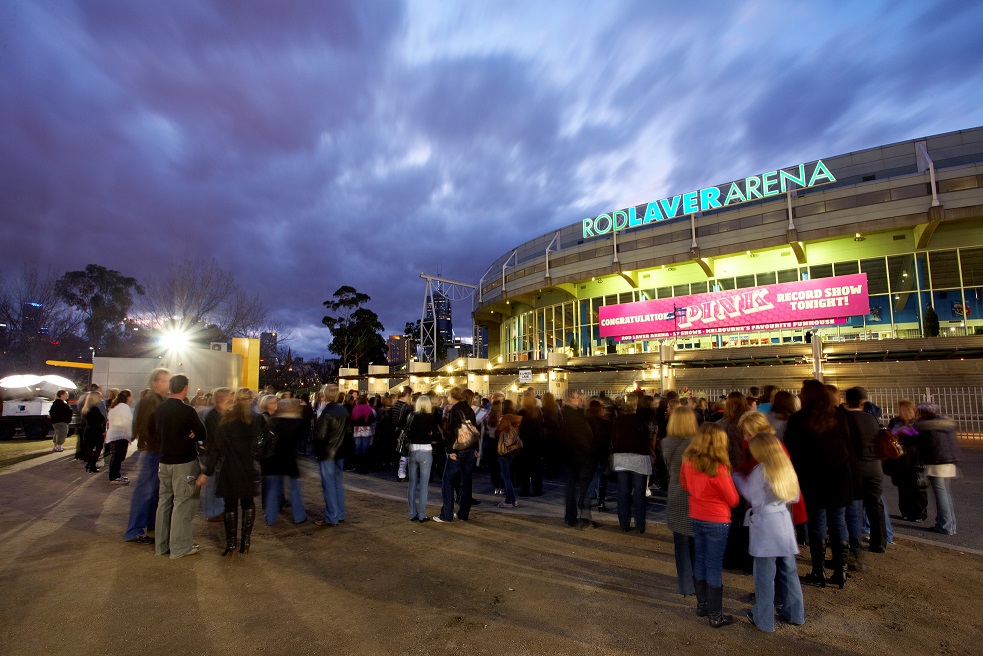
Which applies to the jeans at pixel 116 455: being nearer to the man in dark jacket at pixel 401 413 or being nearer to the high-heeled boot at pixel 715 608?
the man in dark jacket at pixel 401 413

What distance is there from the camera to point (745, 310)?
997 inches

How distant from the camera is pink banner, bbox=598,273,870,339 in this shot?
75.2ft

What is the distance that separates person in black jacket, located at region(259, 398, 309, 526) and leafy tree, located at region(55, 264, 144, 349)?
145 ft

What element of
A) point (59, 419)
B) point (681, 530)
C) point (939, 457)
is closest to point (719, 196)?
point (939, 457)

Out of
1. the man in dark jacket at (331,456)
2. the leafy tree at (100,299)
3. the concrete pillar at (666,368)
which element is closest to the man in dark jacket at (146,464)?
the man in dark jacket at (331,456)

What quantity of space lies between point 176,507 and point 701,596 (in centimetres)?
535

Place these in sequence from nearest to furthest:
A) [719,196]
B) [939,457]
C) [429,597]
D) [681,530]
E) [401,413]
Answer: [681,530], [429,597], [939,457], [401,413], [719,196]

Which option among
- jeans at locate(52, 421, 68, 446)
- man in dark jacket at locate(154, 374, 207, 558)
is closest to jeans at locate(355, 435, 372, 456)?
Result: man in dark jacket at locate(154, 374, 207, 558)

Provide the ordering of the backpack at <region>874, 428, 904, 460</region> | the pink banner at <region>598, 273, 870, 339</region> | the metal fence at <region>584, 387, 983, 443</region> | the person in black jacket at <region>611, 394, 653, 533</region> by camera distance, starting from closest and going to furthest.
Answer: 1. the backpack at <region>874, 428, 904, 460</region>
2. the person in black jacket at <region>611, 394, 653, 533</region>
3. the metal fence at <region>584, 387, 983, 443</region>
4. the pink banner at <region>598, 273, 870, 339</region>

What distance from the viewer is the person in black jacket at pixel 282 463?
6453mm

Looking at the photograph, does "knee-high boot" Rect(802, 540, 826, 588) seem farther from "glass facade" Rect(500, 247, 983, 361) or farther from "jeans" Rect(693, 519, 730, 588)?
"glass facade" Rect(500, 247, 983, 361)

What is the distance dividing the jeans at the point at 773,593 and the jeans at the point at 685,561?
19.4 inches

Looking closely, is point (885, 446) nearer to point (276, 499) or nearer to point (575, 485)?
point (575, 485)

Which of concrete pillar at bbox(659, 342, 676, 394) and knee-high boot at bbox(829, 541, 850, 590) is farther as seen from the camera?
concrete pillar at bbox(659, 342, 676, 394)
